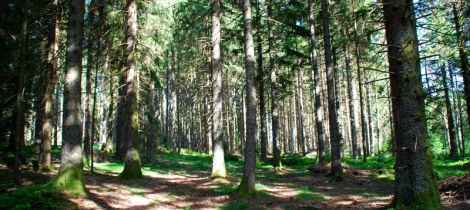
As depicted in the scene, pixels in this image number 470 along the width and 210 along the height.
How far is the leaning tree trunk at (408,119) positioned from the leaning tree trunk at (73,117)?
7747 millimetres

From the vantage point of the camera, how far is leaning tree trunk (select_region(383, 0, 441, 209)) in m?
6.62

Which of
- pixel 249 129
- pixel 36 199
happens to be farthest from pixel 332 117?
pixel 36 199

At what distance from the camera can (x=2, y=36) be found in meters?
13.6

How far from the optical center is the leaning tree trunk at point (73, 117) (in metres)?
9.17

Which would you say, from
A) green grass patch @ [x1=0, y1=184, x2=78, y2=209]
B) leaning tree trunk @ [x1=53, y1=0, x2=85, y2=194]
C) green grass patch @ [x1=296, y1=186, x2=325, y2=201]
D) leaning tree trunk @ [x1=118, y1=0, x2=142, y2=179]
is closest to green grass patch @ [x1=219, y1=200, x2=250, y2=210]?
green grass patch @ [x1=296, y1=186, x2=325, y2=201]

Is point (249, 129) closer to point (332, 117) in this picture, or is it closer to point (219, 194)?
point (219, 194)

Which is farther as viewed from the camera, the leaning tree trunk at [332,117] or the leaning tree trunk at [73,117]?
the leaning tree trunk at [332,117]

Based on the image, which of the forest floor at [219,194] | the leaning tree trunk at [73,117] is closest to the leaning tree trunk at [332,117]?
the forest floor at [219,194]

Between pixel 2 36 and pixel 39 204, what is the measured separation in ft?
29.9

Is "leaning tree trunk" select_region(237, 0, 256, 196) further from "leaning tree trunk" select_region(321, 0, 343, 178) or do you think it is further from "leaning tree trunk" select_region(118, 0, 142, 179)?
"leaning tree trunk" select_region(321, 0, 343, 178)

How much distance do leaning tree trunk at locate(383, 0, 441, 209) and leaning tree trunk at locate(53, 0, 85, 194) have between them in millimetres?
7747

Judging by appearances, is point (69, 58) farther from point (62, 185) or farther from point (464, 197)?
point (464, 197)

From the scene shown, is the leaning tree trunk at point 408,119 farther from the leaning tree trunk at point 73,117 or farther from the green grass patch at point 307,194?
the leaning tree trunk at point 73,117

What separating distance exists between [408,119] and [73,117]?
833 cm
